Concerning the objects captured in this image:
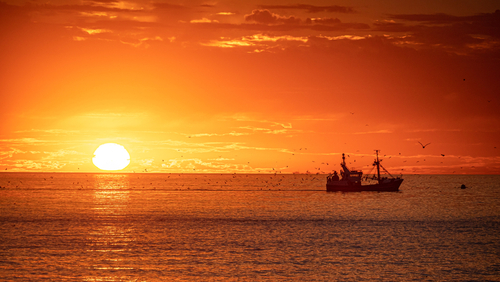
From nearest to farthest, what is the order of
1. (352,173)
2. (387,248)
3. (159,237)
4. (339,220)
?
(387,248), (159,237), (339,220), (352,173)

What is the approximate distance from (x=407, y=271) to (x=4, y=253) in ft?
142

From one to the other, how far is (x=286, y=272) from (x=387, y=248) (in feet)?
65.0

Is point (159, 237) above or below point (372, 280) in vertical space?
above

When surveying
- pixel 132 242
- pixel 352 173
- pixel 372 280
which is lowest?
pixel 372 280

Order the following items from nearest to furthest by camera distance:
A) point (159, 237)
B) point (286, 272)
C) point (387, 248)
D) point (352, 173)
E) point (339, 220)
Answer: point (286, 272), point (387, 248), point (159, 237), point (339, 220), point (352, 173)

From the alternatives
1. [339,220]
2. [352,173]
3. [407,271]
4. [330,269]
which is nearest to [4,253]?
[330,269]

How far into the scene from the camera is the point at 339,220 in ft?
319

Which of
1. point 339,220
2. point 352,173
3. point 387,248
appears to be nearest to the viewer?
point 387,248

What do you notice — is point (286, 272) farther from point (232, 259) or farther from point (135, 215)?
point (135, 215)

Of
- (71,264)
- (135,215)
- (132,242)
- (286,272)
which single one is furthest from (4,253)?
(135,215)

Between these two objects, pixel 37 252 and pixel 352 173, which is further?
pixel 352 173

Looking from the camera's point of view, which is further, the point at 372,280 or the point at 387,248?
the point at 387,248

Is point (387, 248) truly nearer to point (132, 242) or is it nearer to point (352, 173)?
point (132, 242)

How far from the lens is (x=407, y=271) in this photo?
49094 millimetres
